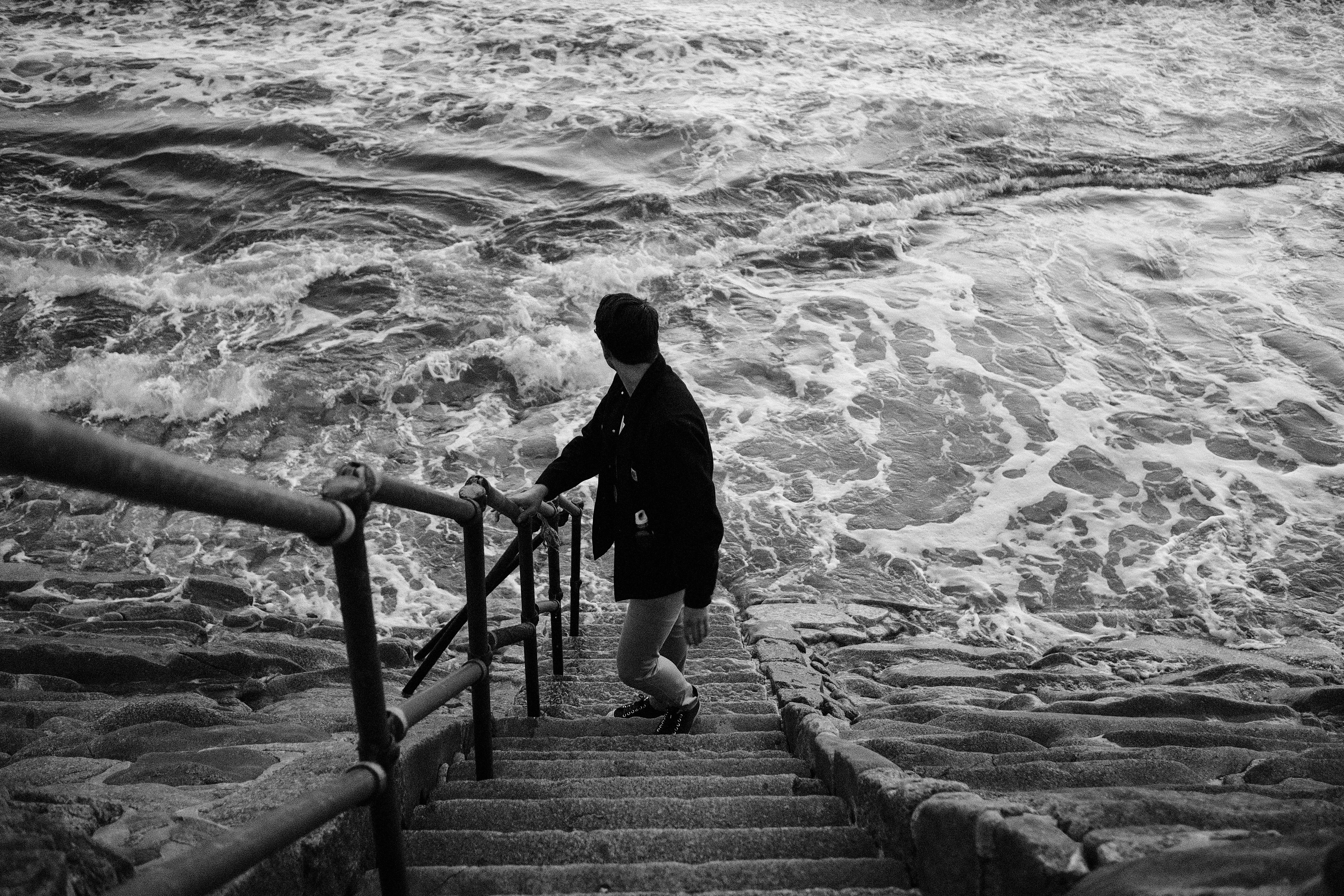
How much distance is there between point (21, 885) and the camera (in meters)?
1.34

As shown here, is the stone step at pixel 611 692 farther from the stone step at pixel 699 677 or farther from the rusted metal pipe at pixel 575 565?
the rusted metal pipe at pixel 575 565

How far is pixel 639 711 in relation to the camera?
4250mm

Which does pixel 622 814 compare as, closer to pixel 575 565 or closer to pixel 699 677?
pixel 699 677

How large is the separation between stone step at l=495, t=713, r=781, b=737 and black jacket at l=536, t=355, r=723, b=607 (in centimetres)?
80

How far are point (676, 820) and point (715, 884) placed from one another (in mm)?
535

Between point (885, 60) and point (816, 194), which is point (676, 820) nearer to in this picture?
point (816, 194)

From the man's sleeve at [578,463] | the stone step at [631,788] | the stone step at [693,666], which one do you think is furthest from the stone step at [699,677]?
the stone step at [631,788]

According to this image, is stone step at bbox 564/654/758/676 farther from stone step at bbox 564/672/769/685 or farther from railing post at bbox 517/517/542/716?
railing post at bbox 517/517/542/716

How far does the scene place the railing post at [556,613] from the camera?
14.7ft

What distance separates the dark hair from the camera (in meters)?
3.38

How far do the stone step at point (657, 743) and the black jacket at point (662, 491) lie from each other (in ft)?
2.06

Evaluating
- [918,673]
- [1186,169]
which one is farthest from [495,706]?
[1186,169]

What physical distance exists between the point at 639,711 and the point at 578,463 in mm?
1165

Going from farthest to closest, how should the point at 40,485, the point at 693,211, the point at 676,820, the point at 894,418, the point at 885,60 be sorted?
the point at 885,60
the point at 693,211
the point at 894,418
the point at 40,485
the point at 676,820
